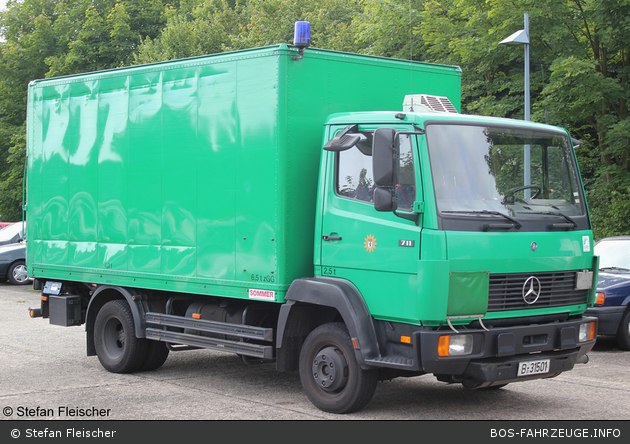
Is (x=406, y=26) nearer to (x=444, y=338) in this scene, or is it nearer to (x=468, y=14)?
(x=468, y=14)

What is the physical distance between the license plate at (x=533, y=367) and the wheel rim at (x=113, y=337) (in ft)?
16.8

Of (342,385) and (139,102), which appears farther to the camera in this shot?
(139,102)

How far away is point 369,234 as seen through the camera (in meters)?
6.95

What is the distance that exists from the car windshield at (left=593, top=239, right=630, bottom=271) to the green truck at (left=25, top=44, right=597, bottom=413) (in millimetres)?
4963

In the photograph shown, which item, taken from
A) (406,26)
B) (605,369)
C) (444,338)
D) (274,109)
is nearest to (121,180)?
(274,109)

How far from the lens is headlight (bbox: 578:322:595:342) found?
732 centimetres

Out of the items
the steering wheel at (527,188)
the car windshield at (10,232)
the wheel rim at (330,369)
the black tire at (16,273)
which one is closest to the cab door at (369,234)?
the wheel rim at (330,369)

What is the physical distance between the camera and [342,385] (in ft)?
23.4

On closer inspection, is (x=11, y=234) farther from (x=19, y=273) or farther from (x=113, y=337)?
(x=113, y=337)

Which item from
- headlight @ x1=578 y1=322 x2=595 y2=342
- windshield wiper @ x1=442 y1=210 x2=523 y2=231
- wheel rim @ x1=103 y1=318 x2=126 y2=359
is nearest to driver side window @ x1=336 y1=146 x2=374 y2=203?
windshield wiper @ x1=442 y1=210 x2=523 y2=231

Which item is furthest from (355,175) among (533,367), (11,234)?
(11,234)

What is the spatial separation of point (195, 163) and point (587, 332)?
4.34m

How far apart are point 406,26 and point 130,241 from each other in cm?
1651

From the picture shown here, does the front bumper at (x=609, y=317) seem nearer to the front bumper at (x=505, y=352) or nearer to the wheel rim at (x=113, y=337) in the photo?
the front bumper at (x=505, y=352)
